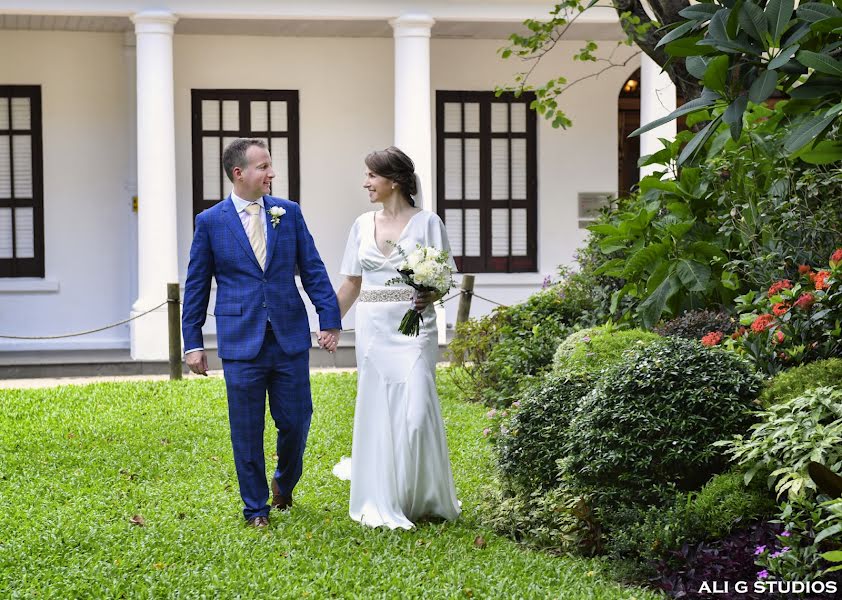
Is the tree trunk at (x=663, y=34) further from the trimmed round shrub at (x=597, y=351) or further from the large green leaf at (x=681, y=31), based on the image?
the large green leaf at (x=681, y=31)

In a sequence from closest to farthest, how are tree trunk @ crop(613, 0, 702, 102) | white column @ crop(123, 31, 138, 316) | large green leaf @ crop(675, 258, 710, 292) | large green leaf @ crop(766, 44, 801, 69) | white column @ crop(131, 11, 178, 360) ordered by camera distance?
large green leaf @ crop(766, 44, 801, 69) → tree trunk @ crop(613, 0, 702, 102) → large green leaf @ crop(675, 258, 710, 292) → white column @ crop(131, 11, 178, 360) → white column @ crop(123, 31, 138, 316)

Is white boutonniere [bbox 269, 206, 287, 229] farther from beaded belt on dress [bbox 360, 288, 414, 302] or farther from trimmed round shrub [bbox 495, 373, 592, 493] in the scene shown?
trimmed round shrub [bbox 495, 373, 592, 493]

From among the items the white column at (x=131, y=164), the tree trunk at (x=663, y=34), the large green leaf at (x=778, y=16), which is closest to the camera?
the large green leaf at (x=778, y=16)

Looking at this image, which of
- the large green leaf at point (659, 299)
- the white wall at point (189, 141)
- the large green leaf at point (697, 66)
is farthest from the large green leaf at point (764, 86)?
the white wall at point (189, 141)

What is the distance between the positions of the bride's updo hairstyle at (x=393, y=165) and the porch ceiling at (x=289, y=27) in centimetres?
871

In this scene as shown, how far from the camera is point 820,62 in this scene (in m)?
4.54

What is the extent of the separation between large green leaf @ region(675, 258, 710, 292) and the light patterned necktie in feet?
10.3

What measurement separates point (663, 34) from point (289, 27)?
765 cm

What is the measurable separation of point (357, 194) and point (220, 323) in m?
9.98

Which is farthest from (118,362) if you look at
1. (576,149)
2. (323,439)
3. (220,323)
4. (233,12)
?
Answer: (220,323)

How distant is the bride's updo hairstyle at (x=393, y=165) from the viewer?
6.39 metres

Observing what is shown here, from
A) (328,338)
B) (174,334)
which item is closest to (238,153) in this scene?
(328,338)

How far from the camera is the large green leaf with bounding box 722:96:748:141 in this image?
4594 millimetres

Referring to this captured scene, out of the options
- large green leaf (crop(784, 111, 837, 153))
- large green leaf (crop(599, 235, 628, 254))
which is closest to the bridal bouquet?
large green leaf (crop(784, 111, 837, 153))
